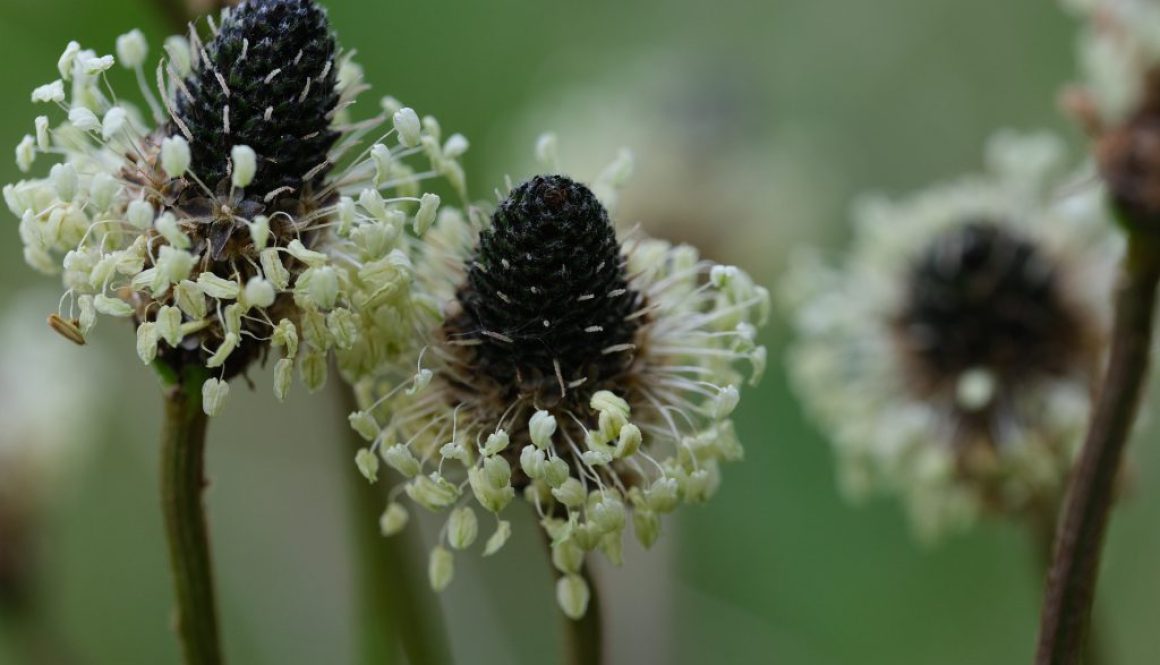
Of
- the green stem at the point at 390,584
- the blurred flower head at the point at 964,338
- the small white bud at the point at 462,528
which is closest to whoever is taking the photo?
the small white bud at the point at 462,528

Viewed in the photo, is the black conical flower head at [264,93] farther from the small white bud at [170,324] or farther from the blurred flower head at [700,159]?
the blurred flower head at [700,159]

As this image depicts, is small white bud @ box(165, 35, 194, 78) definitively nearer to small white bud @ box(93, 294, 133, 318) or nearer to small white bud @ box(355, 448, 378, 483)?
small white bud @ box(93, 294, 133, 318)

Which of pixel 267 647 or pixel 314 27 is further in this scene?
pixel 267 647

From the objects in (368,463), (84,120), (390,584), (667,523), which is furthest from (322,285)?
(667,523)

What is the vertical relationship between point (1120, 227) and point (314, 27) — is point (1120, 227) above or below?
below

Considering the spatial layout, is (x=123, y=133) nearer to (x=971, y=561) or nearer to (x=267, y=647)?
(x=267, y=647)

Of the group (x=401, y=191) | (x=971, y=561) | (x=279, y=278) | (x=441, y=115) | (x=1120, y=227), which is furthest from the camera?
(x=441, y=115)

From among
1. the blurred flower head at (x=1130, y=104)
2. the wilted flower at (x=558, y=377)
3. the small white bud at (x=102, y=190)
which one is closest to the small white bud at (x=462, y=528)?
the wilted flower at (x=558, y=377)

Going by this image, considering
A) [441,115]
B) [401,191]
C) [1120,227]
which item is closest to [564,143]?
[441,115]
